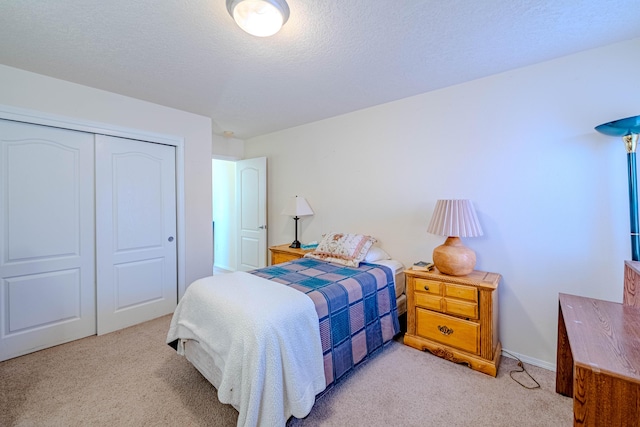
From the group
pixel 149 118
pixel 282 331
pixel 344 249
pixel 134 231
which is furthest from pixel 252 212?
pixel 282 331

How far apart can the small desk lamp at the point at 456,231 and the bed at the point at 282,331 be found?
524 mm

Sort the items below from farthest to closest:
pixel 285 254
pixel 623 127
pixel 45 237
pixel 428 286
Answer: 1. pixel 285 254
2. pixel 45 237
3. pixel 428 286
4. pixel 623 127

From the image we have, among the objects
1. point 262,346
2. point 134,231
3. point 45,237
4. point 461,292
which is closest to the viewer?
point 262,346

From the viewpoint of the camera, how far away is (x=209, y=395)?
172 cm

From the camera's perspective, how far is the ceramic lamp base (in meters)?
2.07

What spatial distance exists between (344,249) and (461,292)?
1070mm

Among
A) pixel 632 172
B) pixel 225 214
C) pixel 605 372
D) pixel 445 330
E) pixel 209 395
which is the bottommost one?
pixel 209 395

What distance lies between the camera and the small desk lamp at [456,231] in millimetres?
2062

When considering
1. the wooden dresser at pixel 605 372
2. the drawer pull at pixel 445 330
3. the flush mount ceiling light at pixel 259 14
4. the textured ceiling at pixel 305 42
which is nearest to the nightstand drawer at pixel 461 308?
the drawer pull at pixel 445 330

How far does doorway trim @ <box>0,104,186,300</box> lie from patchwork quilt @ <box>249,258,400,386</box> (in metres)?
1.45

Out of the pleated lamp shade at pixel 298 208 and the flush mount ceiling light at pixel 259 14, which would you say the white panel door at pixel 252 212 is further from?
the flush mount ceiling light at pixel 259 14

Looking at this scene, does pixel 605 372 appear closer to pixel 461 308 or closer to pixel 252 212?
pixel 461 308

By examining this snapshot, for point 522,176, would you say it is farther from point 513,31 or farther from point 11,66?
point 11,66

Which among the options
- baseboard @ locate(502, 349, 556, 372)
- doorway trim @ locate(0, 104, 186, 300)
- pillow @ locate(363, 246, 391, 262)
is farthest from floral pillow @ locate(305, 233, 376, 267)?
doorway trim @ locate(0, 104, 186, 300)
